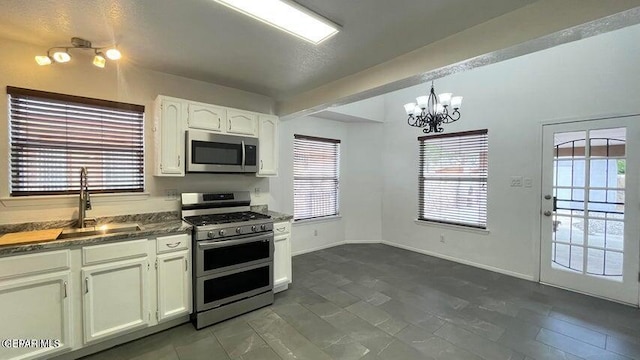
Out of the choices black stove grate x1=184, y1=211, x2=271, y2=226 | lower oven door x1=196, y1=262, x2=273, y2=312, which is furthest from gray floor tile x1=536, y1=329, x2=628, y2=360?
black stove grate x1=184, y1=211, x2=271, y2=226

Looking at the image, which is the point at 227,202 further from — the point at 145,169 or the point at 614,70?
the point at 614,70

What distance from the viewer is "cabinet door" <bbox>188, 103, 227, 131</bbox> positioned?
2.90m

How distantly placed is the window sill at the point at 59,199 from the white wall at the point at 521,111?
169 inches

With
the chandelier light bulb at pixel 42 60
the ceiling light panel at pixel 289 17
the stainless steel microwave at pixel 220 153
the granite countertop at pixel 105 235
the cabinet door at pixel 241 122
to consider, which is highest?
the ceiling light panel at pixel 289 17

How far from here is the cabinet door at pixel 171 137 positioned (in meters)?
2.75

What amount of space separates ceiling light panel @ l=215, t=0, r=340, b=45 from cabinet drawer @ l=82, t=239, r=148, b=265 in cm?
196

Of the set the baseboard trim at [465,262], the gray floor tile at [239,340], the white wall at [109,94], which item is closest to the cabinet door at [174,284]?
the gray floor tile at [239,340]

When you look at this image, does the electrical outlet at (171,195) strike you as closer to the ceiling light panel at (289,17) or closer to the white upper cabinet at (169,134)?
the white upper cabinet at (169,134)

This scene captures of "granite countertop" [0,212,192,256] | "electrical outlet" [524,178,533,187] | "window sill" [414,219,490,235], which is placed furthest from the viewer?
"window sill" [414,219,490,235]

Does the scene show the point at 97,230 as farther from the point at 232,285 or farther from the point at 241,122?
the point at 241,122

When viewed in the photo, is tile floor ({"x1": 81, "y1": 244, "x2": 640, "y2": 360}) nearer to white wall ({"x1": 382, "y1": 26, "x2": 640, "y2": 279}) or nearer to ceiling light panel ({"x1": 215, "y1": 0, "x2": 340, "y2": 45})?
white wall ({"x1": 382, "y1": 26, "x2": 640, "y2": 279})

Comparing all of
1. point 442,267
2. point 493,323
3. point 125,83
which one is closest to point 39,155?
point 125,83

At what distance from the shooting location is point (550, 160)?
Answer: 11.6 ft

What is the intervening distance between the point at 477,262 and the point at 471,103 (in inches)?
96.6
